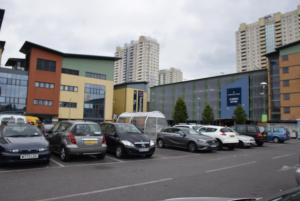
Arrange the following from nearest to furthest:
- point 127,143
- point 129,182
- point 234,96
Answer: point 129,182
point 127,143
point 234,96

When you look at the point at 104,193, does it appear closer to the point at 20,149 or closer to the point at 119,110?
the point at 20,149

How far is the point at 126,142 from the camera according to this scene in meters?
12.2

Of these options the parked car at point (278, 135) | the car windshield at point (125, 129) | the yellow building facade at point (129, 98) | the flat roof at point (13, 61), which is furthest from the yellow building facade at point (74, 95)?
the car windshield at point (125, 129)

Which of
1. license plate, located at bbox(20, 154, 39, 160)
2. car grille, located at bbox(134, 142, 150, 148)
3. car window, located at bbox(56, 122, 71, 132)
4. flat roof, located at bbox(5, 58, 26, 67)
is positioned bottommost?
license plate, located at bbox(20, 154, 39, 160)

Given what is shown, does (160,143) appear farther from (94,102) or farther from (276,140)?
(94,102)

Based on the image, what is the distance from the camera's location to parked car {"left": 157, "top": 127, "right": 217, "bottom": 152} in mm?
15844

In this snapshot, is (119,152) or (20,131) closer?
(20,131)

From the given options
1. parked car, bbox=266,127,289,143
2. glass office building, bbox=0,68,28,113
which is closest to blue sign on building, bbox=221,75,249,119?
parked car, bbox=266,127,289,143

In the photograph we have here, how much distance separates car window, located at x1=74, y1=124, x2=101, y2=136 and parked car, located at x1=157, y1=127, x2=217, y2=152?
6.58 m

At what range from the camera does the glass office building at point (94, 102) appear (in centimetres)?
6241

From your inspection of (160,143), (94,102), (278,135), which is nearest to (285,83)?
(278,135)

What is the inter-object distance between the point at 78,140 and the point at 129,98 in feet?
223

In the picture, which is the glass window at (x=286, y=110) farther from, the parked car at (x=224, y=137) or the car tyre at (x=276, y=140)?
the parked car at (x=224, y=137)

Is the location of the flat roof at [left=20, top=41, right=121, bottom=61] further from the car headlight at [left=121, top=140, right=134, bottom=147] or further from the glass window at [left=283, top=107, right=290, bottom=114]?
the car headlight at [left=121, top=140, right=134, bottom=147]
